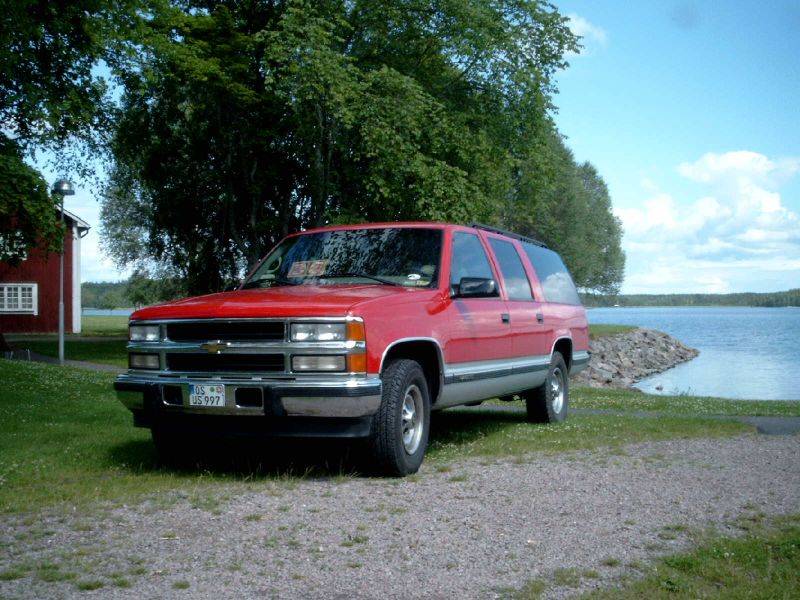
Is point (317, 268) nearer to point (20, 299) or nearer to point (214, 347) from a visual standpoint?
point (214, 347)

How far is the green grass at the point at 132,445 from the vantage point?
652 centimetres

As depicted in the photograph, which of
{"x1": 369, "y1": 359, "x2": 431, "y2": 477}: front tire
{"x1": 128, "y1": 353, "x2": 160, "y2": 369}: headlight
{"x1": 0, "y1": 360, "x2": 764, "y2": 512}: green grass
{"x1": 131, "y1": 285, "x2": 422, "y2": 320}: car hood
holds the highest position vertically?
{"x1": 131, "y1": 285, "x2": 422, "y2": 320}: car hood

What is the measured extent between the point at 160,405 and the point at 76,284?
3893cm

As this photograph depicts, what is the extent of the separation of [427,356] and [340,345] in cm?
134

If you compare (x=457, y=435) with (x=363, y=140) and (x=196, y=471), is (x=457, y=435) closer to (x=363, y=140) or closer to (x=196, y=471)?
(x=196, y=471)

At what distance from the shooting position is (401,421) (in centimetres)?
686

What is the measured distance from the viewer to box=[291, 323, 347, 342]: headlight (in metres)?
6.43

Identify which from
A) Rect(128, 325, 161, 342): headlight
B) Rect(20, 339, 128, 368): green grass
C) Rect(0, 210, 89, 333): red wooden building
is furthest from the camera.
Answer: Rect(0, 210, 89, 333): red wooden building

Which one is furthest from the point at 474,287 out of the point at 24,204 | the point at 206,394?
the point at 24,204

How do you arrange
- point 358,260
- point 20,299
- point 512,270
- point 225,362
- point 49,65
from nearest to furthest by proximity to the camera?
1. point 225,362
2. point 358,260
3. point 512,270
4. point 49,65
5. point 20,299

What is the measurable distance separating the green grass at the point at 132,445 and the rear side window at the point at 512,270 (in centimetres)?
155

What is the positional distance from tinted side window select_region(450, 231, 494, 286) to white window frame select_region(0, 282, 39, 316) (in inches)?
1494

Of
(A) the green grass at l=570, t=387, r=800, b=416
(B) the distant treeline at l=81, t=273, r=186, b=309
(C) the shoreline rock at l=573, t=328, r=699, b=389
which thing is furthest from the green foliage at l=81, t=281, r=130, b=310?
Result: (A) the green grass at l=570, t=387, r=800, b=416

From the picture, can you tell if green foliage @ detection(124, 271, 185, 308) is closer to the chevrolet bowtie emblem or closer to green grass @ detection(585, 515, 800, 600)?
the chevrolet bowtie emblem
